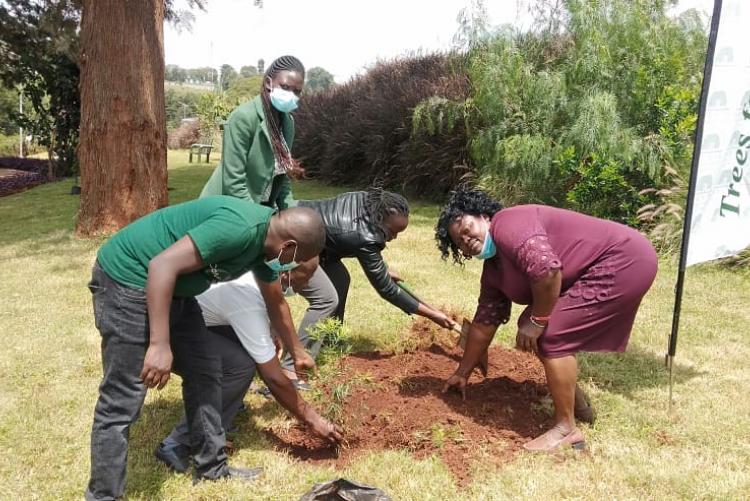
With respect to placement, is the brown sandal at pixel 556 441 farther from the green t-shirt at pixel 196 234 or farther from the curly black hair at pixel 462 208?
the green t-shirt at pixel 196 234

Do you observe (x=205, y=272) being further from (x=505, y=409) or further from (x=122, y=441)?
(x=505, y=409)

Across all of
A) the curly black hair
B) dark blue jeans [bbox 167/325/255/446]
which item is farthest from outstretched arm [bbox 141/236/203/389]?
the curly black hair

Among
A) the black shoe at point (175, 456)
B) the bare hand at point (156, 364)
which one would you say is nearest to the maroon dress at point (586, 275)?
the bare hand at point (156, 364)

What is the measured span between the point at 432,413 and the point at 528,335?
2.80 feet

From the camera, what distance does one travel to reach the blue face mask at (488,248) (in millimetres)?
3356

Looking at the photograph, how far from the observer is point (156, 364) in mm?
2459

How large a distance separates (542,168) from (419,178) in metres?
3.93

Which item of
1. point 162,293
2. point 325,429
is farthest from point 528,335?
point 162,293

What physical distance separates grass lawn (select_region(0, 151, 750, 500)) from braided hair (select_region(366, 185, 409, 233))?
139 cm

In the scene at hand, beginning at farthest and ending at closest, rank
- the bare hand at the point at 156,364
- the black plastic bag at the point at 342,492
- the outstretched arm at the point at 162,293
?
the black plastic bag at the point at 342,492 → the bare hand at the point at 156,364 → the outstretched arm at the point at 162,293

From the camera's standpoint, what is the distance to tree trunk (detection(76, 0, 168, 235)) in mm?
8633

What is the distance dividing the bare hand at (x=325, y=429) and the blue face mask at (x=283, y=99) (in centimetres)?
200

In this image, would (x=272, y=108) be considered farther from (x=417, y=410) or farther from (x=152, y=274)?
(x=417, y=410)

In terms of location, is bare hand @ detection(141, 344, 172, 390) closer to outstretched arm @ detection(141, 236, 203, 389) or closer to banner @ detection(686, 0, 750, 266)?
outstretched arm @ detection(141, 236, 203, 389)
